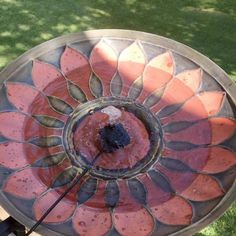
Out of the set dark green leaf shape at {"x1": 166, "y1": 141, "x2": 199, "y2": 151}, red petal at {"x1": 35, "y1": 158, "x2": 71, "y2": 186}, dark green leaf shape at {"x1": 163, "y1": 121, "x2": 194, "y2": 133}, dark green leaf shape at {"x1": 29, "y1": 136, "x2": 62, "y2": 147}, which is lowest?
red petal at {"x1": 35, "y1": 158, "x2": 71, "y2": 186}

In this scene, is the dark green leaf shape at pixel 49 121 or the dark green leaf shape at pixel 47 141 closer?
the dark green leaf shape at pixel 47 141

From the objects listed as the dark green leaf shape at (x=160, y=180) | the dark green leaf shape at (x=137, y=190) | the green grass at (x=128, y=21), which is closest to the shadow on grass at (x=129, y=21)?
the green grass at (x=128, y=21)

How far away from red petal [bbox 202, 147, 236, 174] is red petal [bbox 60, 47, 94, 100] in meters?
1.12

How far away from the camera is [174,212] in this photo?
274 centimetres

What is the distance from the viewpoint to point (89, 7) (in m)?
7.50

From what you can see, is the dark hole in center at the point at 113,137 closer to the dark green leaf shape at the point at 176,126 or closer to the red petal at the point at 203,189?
the dark green leaf shape at the point at 176,126

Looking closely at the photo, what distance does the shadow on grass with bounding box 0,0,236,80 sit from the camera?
6.80 m

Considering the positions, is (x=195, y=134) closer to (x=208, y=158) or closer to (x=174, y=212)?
(x=208, y=158)

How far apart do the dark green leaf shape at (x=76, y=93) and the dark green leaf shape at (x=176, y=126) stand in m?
0.70

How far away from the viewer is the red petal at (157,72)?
3.47m

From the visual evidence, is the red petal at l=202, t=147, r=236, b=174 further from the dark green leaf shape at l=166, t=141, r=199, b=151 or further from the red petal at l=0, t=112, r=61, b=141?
the red petal at l=0, t=112, r=61, b=141

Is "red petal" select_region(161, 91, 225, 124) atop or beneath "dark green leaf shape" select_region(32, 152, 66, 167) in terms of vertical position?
atop

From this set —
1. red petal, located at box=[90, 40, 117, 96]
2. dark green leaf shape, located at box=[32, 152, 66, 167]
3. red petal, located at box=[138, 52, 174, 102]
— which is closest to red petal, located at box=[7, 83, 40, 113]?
dark green leaf shape, located at box=[32, 152, 66, 167]

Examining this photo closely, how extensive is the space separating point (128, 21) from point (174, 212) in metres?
5.09
